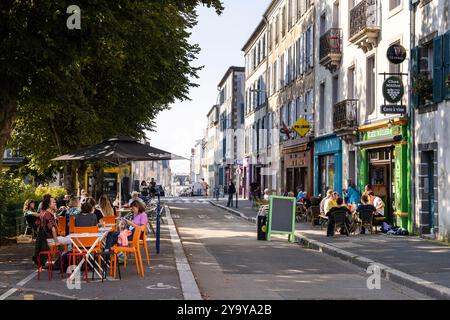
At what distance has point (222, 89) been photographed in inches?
3381

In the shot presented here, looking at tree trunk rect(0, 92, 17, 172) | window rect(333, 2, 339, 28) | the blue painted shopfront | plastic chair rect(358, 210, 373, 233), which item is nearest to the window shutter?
window rect(333, 2, 339, 28)

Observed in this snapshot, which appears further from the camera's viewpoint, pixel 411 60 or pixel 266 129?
pixel 266 129

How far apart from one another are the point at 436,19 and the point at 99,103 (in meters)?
11.4

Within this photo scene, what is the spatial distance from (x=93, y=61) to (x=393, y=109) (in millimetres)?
9032

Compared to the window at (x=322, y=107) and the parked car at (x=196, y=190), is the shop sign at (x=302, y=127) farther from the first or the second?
the parked car at (x=196, y=190)

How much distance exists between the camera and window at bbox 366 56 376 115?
23.8 metres

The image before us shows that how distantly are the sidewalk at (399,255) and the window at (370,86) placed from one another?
5.11 meters

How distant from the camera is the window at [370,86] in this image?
2378 centimetres

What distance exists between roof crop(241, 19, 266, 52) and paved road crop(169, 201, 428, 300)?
3249 cm

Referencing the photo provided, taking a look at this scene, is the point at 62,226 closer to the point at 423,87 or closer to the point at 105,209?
the point at 105,209

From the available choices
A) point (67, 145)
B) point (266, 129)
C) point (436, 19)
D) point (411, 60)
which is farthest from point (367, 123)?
point (266, 129)

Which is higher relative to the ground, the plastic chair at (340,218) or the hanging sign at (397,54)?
the hanging sign at (397,54)

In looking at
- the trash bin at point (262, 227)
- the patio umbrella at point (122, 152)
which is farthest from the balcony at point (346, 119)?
the patio umbrella at point (122, 152)
